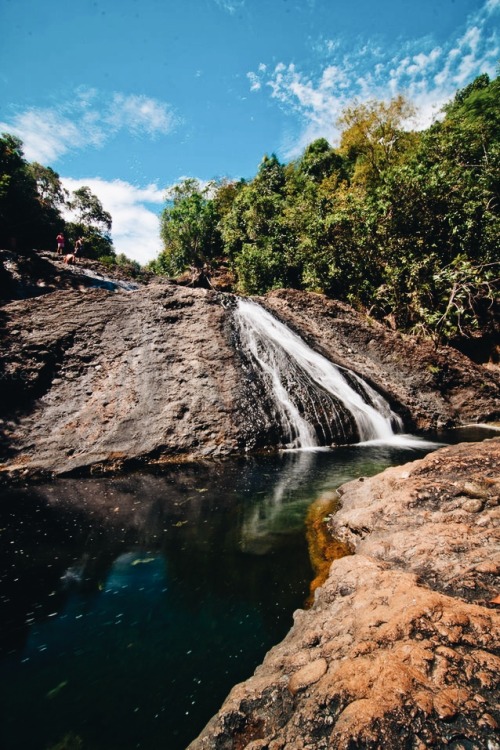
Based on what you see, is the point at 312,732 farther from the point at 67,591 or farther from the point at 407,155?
the point at 407,155

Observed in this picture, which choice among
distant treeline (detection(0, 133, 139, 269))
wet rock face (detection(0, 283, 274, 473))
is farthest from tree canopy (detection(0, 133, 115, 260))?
wet rock face (detection(0, 283, 274, 473))

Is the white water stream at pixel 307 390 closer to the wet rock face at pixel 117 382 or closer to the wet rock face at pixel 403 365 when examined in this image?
the wet rock face at pixel 403 365

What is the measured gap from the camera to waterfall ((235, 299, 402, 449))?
1013 cm

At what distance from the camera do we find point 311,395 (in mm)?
10859

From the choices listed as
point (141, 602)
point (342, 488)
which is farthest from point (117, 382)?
point (141, 602)

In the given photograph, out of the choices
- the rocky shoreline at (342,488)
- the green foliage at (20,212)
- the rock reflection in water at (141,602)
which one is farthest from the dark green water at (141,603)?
the green foliage at (20,212)

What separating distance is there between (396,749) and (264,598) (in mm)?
2312

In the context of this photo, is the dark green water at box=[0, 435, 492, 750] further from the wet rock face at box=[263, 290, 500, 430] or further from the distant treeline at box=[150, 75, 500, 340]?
the distant treeline at box=[150, 75, 500, 340]

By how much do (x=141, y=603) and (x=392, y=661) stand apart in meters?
2.79

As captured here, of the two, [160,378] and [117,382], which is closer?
[117,382]

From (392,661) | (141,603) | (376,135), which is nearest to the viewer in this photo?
(392,661)

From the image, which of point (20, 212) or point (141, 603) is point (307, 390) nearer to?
point (141, 603)

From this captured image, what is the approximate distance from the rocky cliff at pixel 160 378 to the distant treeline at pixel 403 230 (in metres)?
2.91

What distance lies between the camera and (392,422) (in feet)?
36.1
